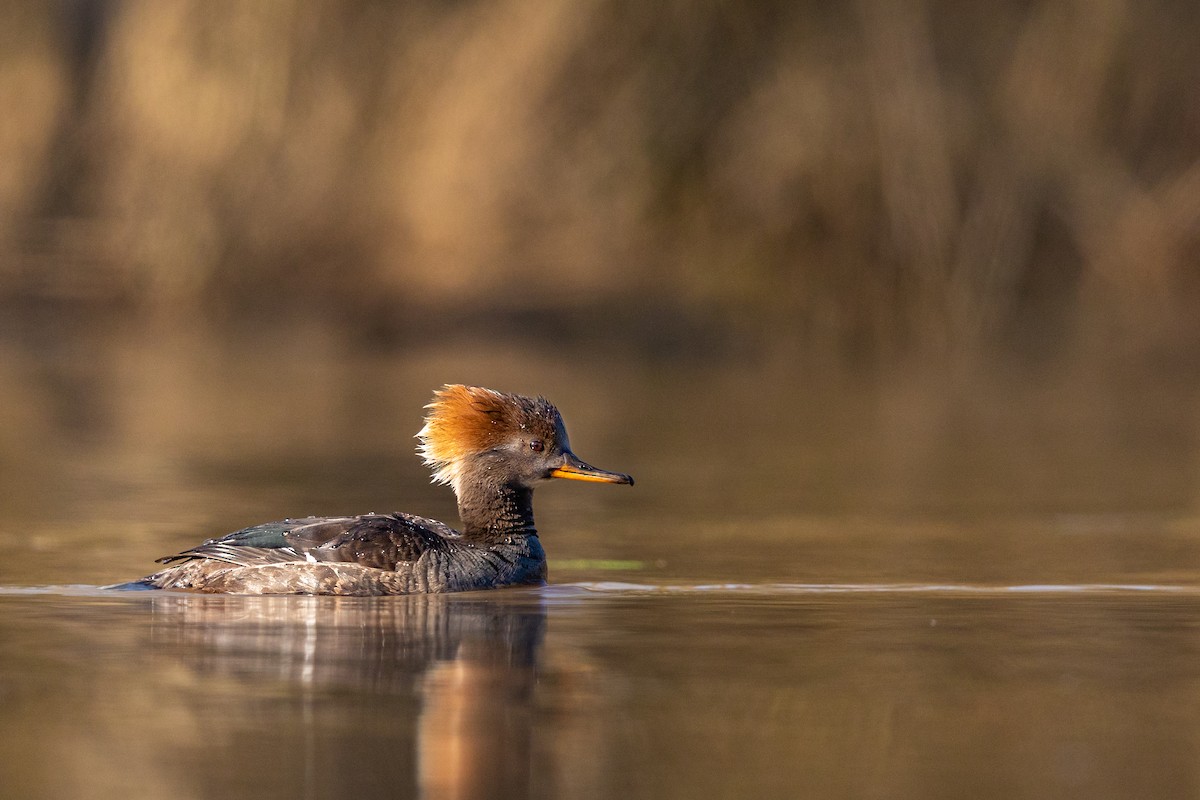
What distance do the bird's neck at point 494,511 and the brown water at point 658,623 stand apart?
0.27 metres

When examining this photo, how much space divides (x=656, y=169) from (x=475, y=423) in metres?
11.9

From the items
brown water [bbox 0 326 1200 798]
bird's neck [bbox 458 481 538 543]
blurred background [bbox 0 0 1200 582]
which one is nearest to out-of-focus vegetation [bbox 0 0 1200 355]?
blurred background [bbox 0 0 1200 582]

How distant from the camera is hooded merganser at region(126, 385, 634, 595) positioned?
8.34 m

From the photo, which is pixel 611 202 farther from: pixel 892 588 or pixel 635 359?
pixel 892 588

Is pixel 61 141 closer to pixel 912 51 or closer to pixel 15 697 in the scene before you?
pixel 912 51

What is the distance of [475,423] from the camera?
903cm

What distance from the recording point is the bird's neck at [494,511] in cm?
887

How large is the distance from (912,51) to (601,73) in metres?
2.72

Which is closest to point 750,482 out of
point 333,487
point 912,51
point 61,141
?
point 333,487

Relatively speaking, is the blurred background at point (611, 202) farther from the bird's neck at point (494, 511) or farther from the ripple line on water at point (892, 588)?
the ripple line on water at point (892, 588)

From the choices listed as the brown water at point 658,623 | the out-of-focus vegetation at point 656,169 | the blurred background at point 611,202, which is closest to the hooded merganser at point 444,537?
the brown water at point 658,623

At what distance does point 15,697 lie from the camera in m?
6.32

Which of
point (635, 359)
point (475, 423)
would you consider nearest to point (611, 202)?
point (635, 359)

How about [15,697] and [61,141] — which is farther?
[61,141]
